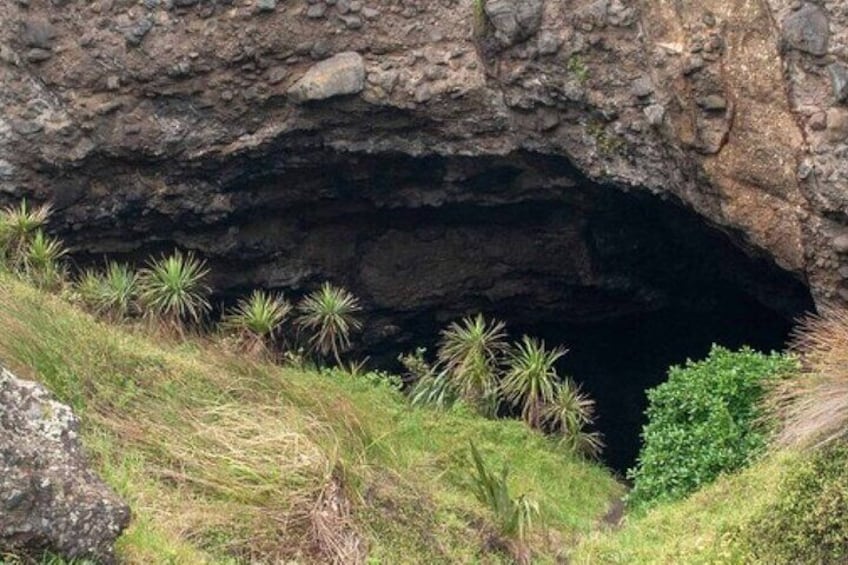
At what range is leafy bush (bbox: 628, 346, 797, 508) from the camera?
39.5ft

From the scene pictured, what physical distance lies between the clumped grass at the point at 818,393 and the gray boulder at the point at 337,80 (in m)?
4.88

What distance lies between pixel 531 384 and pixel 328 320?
7.43 feet

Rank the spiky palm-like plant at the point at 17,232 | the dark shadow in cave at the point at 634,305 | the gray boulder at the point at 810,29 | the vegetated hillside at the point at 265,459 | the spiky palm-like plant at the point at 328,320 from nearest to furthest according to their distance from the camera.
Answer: the vegetated hillside at the point at 265,459, the gray boulder at the point at 810,29, the spiky palm-like plant at the point at 17,232, the spiky palm-like plant at the point at 328,320, the dark shadow in cave at the point at 634,305

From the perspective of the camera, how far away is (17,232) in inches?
589

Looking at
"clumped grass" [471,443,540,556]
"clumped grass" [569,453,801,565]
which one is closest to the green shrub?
"clumped grass" [569,453,801,565]

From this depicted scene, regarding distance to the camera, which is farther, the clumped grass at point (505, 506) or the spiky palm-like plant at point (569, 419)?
the spiky palm-like plant at point (569, 419)

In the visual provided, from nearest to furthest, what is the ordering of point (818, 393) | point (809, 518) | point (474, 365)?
point (809, 518) < point (818, 393) < point (474, 365)

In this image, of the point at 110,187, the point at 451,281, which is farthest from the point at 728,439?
the point at 110,187

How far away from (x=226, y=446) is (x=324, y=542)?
4.44 feet

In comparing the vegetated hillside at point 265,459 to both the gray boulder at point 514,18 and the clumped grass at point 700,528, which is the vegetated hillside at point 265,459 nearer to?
the clumped grass at point 700,528

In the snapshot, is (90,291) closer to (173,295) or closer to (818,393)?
(173,295)

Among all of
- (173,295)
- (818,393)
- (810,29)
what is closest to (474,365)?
(173,295)

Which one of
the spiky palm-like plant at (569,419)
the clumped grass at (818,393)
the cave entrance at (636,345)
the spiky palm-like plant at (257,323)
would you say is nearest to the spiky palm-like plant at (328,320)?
the spiky palm-like plant at (257,323)

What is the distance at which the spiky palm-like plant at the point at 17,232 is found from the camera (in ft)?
48.6
